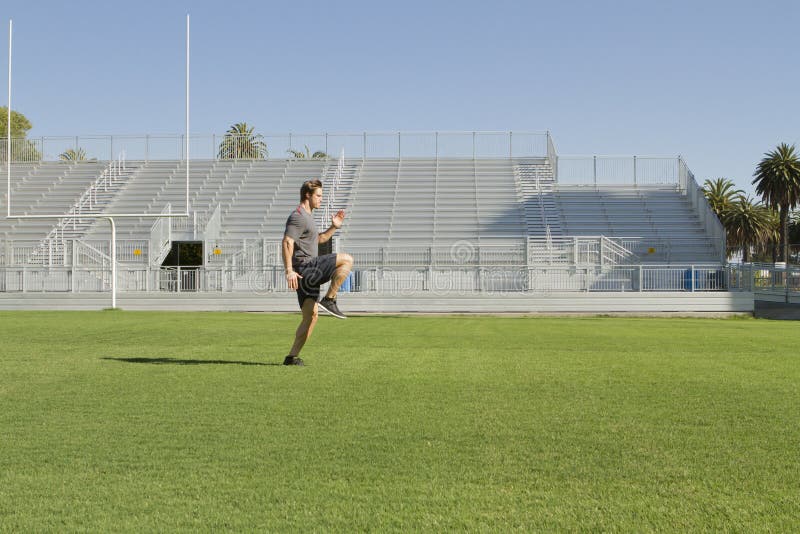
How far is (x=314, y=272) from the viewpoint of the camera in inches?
352

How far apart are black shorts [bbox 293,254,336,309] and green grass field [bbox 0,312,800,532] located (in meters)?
0.82

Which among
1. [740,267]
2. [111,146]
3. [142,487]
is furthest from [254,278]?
[142,487]

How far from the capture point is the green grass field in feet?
12.5

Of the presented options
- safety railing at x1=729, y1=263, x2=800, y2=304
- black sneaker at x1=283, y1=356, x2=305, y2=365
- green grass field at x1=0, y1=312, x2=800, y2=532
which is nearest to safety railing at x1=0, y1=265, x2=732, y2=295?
safety railing at x1=729, y1=263, x2=800, y2=304

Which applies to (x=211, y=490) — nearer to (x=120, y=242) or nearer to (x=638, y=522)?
(x=638, y=522)

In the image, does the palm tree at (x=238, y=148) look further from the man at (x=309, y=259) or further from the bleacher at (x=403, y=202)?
the man at (x=309, y=259)

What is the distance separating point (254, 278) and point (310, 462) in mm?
25555

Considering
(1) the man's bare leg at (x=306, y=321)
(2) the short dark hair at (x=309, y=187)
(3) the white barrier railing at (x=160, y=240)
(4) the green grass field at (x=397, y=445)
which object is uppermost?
(3) the white barrier railing at (x=160, y=240)

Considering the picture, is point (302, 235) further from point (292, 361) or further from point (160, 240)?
point (160, 240)

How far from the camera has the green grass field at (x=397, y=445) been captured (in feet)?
12.5

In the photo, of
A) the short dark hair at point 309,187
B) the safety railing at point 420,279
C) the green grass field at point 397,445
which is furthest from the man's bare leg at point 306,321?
the safety railing at point 420,279

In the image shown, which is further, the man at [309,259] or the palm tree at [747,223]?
the palm tree at [747,223]

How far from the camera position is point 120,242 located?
3266 cm

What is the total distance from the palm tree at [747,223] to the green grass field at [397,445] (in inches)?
3340
